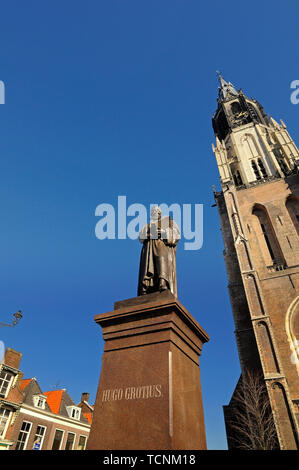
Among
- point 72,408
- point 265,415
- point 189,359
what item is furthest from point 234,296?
point 189,359

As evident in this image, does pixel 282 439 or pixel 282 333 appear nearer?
pixel 282 439

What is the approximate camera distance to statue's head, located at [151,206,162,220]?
18.7 ft

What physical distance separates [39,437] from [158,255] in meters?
22.8

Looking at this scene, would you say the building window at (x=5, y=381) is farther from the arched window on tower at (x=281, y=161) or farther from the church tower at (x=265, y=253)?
the arched window on tower at (x=281, y=161)

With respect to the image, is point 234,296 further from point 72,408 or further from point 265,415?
point 72,408

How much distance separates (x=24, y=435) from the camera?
19.7 meters

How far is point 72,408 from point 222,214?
74.2ft

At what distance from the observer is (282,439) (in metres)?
14.6

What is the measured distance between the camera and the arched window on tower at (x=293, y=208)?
2391 centimetres

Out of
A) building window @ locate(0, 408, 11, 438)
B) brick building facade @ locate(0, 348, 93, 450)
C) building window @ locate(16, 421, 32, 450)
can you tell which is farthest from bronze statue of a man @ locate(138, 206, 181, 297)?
building window @ locate(16, 421, 32, 450)

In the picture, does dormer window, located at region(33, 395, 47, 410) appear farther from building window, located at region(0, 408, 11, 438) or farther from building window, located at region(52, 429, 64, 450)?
building window, located at region(0, 408, 11, 438)

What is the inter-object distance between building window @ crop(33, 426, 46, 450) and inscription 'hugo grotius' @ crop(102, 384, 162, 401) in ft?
72.6
